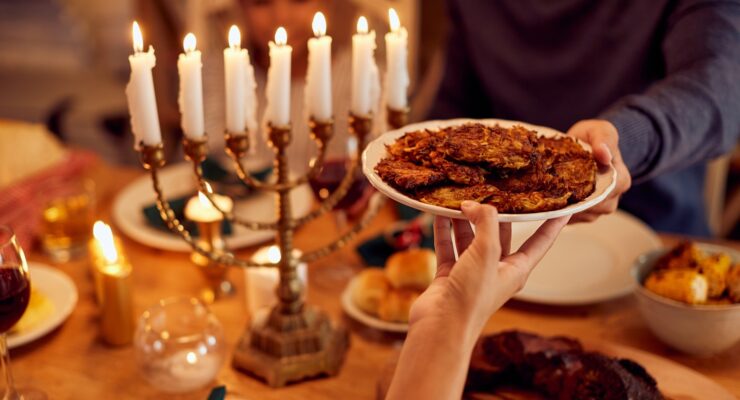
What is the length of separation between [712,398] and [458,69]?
146 cm

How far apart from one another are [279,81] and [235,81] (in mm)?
71

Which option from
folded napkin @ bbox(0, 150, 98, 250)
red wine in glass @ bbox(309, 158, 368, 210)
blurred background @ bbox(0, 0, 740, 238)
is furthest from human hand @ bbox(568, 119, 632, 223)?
blurred background @ bbox(0, 0, 740, 238)

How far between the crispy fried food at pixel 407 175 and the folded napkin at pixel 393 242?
0.63 meters

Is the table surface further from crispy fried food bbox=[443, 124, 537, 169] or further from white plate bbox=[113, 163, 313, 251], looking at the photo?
crispy fried food bbox=[443, 124, 537, 169]

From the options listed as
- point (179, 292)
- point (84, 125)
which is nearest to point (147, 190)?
point (179, 292)

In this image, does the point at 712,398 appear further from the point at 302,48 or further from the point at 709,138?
the point at 302,48

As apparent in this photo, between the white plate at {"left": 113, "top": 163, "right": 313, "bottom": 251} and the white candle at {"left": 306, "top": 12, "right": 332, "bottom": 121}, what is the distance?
0.60 meters

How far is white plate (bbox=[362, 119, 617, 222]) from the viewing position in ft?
2.82

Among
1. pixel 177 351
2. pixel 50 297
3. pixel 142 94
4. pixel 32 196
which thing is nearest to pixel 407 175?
pixel 142 94

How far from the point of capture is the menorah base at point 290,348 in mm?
1230

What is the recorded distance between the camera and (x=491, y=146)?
959 mm

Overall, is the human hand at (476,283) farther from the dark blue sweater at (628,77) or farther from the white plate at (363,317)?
the dark blue sweater at (628,77)

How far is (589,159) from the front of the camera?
3.34 ft

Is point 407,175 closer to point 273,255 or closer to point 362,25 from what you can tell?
point 362,25
